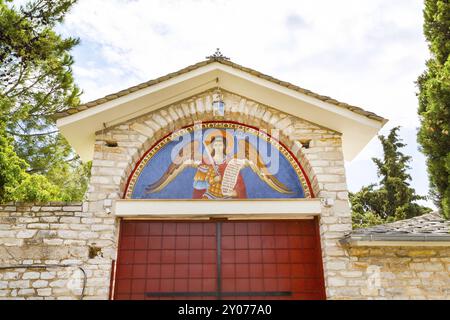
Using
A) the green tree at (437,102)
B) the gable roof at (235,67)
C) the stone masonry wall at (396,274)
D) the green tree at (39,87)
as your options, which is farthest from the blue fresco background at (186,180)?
the green tree at (39,87)

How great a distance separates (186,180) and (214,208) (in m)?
0.78

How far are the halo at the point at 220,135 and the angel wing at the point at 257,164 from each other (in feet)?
0.55

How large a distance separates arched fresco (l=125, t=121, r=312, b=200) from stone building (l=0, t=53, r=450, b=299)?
0.02m

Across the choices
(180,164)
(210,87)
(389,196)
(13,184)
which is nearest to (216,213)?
(180,164)

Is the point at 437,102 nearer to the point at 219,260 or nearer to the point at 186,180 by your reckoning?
the point at 186,180

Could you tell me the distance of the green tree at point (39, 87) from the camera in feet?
41.8

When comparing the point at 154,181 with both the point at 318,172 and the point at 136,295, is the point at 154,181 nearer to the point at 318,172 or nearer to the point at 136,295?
the point at 136,295

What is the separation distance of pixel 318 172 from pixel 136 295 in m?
3.52

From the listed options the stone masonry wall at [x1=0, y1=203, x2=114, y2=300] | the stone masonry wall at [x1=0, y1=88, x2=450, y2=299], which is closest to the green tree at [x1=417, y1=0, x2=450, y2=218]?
the stone masonry wall at [x1=0, y1=88, x2=450, y2=299]

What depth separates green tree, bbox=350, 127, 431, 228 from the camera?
2026cm

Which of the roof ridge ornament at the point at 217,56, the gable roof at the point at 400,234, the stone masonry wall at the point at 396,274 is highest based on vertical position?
the roof ridge ornament at the point at 217,56

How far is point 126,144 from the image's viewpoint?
22.0 feet

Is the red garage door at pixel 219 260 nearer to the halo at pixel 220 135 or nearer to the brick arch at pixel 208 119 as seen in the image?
the brick arch at pixel 208 119
